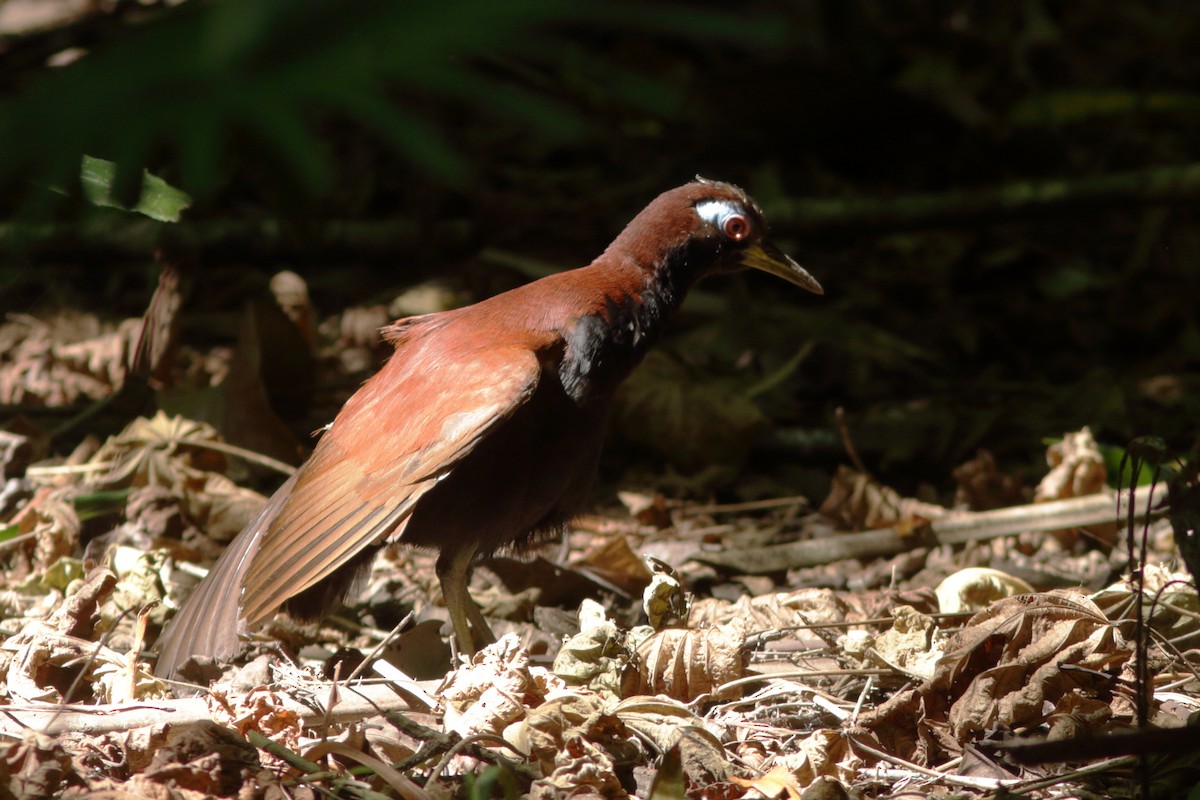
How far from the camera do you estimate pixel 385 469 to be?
10.1 feet

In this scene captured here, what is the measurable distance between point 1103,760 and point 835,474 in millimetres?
2137

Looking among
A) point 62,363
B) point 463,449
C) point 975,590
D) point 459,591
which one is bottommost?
point 62,363

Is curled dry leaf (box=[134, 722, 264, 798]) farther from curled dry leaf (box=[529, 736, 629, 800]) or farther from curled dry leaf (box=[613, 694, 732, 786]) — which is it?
curled dry leaf (box=[613, 694, 732, 786])

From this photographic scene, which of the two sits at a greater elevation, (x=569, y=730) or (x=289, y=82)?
(x=289, y=82)

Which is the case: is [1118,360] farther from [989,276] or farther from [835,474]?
[835,474]

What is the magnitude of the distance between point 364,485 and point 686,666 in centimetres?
87

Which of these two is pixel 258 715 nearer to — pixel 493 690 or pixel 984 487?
pixel 493 690

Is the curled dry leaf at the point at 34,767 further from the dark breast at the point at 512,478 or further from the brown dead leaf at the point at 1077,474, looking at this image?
the brown dead leaf at the point at 1077,474

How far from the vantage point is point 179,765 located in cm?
230

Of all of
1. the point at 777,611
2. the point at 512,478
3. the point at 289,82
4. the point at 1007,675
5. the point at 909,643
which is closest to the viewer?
the point at 289,82

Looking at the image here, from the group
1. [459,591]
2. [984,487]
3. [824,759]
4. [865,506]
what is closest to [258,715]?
[459,591]

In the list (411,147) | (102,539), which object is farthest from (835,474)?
(411,147)

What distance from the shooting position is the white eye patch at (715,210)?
3688mm

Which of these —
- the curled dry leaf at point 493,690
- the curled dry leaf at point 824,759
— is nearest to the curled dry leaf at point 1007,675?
the curled dry leaf at point 824,759
